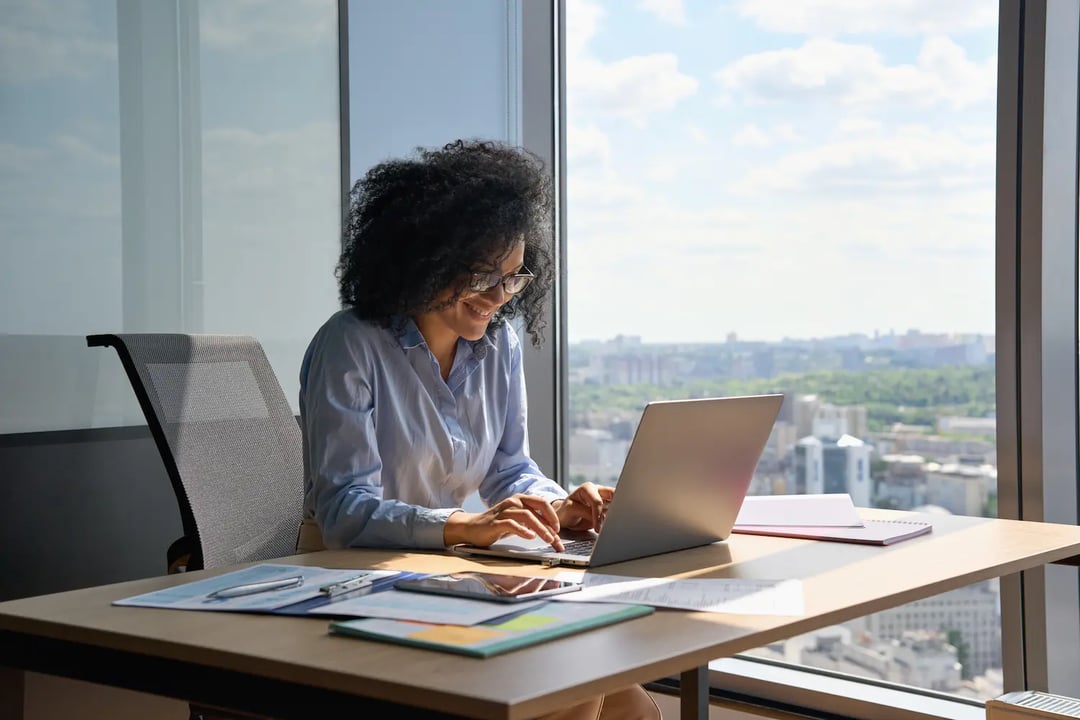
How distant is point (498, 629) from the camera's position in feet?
3.49

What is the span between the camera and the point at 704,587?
1.32 m

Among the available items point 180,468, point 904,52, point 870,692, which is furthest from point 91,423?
point 904,52

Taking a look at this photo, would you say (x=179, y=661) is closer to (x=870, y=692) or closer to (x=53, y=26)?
(x=53, y=26)

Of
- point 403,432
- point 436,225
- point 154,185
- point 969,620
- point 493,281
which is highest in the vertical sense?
point 154,185

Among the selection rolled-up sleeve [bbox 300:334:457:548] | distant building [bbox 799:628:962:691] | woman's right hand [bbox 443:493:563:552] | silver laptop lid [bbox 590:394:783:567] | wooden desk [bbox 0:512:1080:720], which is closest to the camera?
wooden desk [bbox 0:512:1080:720]

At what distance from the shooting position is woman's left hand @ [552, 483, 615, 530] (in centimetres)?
176

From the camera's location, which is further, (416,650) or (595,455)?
(595,455)

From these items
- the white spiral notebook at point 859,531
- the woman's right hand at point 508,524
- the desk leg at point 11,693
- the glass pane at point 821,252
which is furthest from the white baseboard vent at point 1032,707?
the desk leg at point 11,693

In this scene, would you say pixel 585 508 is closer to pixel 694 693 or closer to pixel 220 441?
pixel 694 693

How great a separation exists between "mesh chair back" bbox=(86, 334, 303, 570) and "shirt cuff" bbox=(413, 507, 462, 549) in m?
0.52

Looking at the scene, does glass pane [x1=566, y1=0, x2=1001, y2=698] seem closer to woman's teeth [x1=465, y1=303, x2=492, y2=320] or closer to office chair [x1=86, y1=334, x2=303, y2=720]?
woman's teeth [x1=465, y1=303, x2=492, y2=320]

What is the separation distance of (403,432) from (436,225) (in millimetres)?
408

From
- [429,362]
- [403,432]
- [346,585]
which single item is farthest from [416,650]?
[429,362]

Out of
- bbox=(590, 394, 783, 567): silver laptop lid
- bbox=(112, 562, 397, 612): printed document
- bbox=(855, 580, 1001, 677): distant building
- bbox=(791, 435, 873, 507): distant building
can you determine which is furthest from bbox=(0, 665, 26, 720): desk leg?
bbox=(791, 435, 873, 507): distant building
